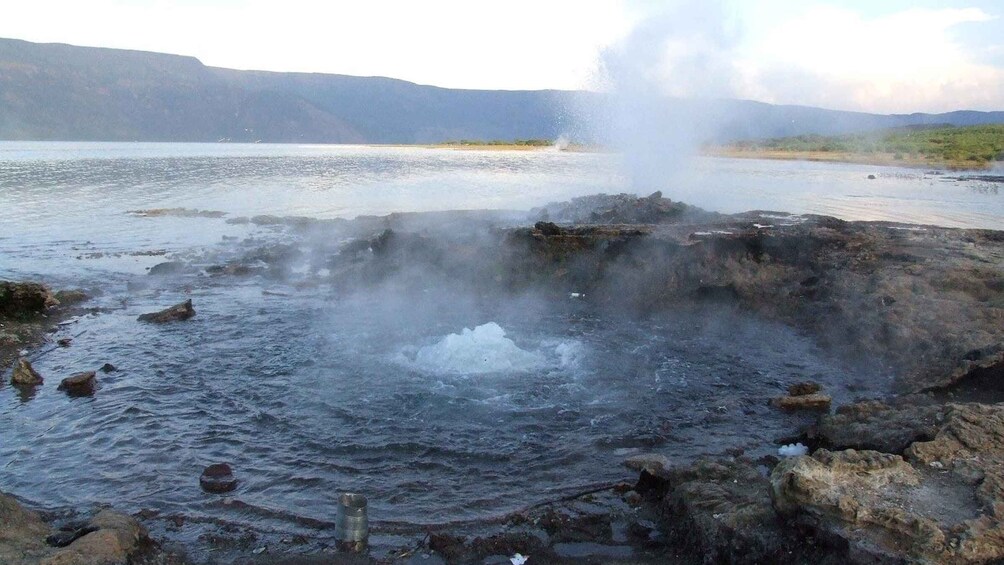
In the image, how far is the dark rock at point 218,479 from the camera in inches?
230

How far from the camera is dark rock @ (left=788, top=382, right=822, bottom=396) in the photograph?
7721mm

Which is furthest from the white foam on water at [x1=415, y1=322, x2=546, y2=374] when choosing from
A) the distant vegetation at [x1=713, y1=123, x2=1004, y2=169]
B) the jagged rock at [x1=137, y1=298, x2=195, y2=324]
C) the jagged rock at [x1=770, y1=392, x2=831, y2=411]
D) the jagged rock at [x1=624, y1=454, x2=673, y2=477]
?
the distant vegetation at [x1=713, y1=123, x2=1004, y2=169]

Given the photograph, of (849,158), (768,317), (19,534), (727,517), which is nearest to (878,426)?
(727,517)

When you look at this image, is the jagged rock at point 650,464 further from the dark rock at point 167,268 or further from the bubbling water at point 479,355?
the dark rock at point 167,268

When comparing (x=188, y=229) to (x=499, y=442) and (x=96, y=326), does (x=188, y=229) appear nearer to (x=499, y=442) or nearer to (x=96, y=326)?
(x=96, y=326)

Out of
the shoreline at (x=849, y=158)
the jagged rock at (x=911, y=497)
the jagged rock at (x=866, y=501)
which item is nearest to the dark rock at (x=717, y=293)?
the jagged rock at (x=911, y=497)

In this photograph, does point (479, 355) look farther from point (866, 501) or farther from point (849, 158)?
point (849, 158)

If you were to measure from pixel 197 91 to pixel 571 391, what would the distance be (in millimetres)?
173762

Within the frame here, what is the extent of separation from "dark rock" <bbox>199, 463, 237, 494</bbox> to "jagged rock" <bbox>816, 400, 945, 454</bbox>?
17.8 ft

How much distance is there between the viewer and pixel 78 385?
8.08 meters

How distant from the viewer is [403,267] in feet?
46.5

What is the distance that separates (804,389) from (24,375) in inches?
372

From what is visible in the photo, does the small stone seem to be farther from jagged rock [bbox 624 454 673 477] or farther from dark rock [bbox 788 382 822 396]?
dark rock [bbox 788 382 822 396]

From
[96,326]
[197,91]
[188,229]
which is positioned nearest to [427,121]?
[197,91]
